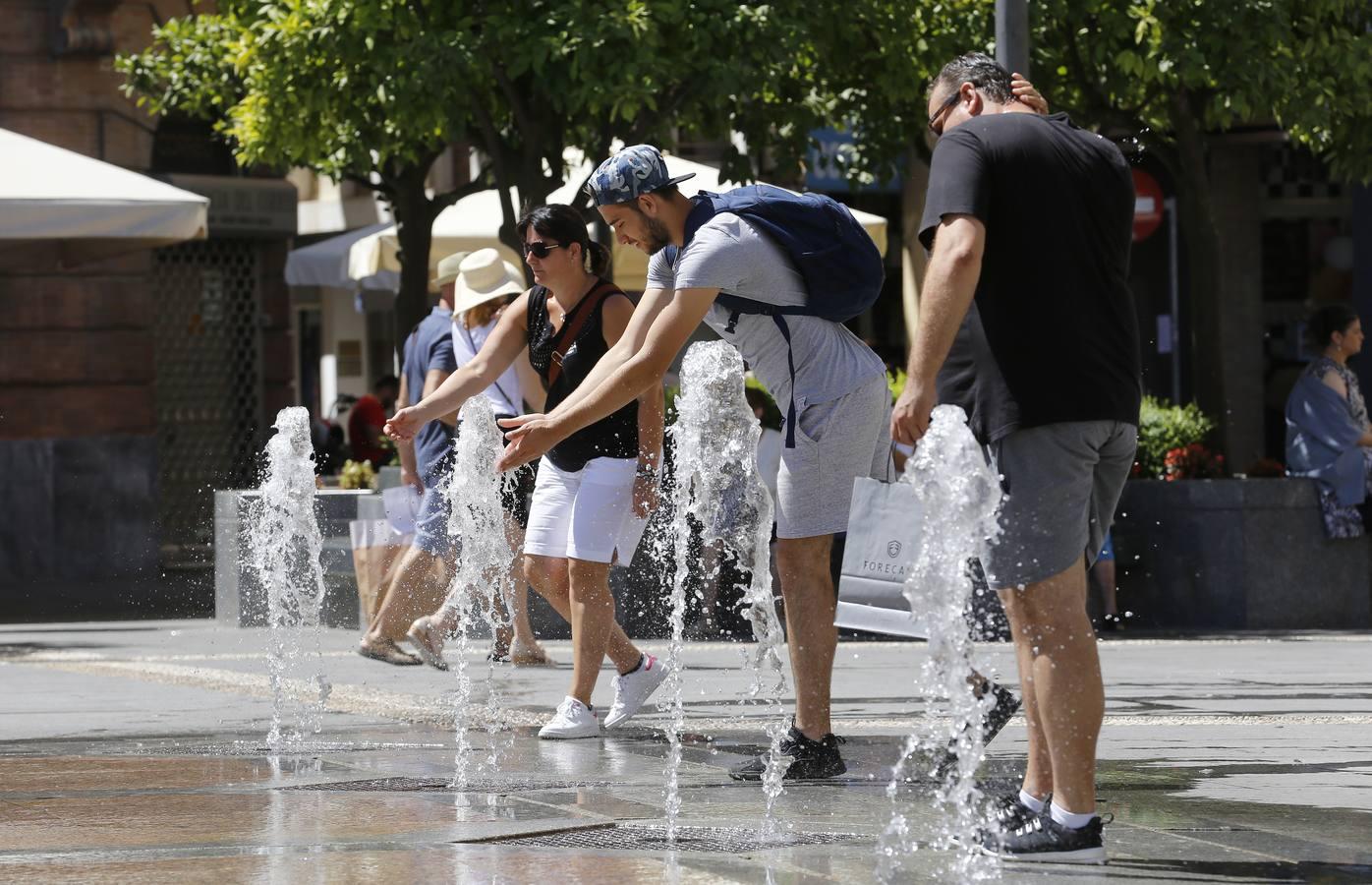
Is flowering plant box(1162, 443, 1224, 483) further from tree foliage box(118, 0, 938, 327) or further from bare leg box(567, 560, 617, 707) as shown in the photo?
bare leg box(567, 560, 617, 707)

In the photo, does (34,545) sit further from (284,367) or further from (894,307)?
(894,307)

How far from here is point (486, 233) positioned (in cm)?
1711

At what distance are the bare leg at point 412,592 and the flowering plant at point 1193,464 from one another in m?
4.61

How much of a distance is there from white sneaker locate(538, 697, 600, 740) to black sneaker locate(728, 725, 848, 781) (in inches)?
41.9

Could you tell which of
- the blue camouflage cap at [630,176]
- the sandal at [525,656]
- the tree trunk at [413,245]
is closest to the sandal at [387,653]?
the sandal at [525,656]

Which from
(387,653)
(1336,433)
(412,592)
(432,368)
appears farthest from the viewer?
(1336,433)

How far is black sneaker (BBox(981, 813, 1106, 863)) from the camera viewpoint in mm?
4660

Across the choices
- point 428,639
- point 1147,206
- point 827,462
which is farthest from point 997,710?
point 1147,206

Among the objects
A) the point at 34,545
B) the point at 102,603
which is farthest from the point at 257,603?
the point at 34,545

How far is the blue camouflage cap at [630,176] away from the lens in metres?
6.22

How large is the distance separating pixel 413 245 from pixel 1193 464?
6.65 m

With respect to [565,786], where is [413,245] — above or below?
above

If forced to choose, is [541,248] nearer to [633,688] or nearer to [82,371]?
[633,688]

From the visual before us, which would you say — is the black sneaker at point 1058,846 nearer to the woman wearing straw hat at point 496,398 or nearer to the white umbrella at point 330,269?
the woman wearing straw hat at point 496,398
